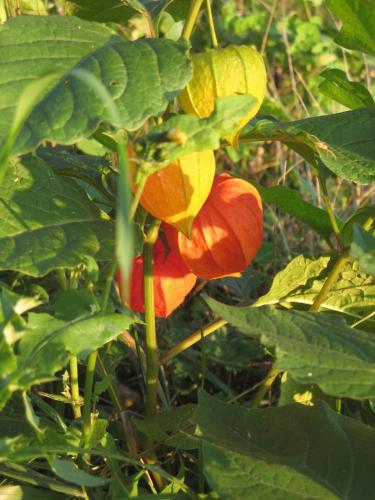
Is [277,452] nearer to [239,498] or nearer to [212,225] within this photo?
[239,498]

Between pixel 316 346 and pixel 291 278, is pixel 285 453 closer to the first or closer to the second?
pixel 316 346

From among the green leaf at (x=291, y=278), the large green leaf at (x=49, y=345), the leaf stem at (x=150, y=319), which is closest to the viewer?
the large green leaf at (x=49, y=345)

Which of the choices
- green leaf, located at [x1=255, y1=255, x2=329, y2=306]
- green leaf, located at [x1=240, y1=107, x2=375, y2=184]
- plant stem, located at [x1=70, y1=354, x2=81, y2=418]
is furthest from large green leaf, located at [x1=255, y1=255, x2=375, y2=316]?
plant stem, located at [x1=70, y1=354, x2=81, y2=418]

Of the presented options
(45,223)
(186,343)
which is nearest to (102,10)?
(45,223)

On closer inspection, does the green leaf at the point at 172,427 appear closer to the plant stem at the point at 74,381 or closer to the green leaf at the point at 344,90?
the plant stem at the point at 74,381

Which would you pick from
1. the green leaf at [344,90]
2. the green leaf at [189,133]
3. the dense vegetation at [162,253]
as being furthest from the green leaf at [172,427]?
the green leaf at [344,90]

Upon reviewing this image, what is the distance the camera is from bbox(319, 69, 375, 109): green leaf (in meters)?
1.11

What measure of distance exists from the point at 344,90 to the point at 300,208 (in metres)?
0.17

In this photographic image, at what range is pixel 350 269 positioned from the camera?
1.05 meters

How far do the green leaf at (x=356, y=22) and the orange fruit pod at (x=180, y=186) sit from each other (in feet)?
0.99

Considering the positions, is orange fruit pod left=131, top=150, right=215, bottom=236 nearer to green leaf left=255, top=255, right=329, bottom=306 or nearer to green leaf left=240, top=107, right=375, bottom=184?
green leaf left=240, top=107, right=375, bottom=184

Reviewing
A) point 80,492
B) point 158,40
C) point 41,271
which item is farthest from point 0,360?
point 158,40

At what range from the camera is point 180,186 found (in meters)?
0.85

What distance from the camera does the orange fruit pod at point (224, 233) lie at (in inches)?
37.6
